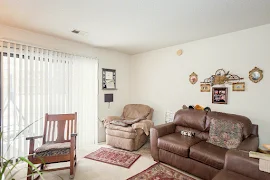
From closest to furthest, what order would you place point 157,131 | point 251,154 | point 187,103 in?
point 251,154 < point 157,131 < point 187,103

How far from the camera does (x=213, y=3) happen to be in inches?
75.7

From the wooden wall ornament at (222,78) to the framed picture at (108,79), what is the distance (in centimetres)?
237

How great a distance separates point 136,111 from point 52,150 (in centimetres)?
225

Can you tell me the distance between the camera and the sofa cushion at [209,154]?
2.03m

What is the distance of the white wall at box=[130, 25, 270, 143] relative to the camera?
A: 2531 mm

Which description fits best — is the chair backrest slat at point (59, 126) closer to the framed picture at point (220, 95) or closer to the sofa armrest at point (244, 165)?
the sofa armrest at point (244, 165)

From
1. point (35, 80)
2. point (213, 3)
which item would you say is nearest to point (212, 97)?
point (213, 3)

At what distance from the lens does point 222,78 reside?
2.93 metres

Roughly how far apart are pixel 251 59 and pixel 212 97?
0.93 m

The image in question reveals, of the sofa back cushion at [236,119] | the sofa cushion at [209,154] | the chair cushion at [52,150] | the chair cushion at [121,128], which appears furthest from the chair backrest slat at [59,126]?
the sofa back cushion at [236,119]

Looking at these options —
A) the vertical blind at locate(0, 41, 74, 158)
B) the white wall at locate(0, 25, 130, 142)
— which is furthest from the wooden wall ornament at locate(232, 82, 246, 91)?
the vertical blind at locate(0, 41, 74, 158)

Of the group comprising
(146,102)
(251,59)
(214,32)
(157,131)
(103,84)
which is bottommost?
(157,131)

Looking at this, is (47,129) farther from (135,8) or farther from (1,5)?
(135,8)

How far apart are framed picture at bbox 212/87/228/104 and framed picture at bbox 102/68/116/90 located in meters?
2.46
